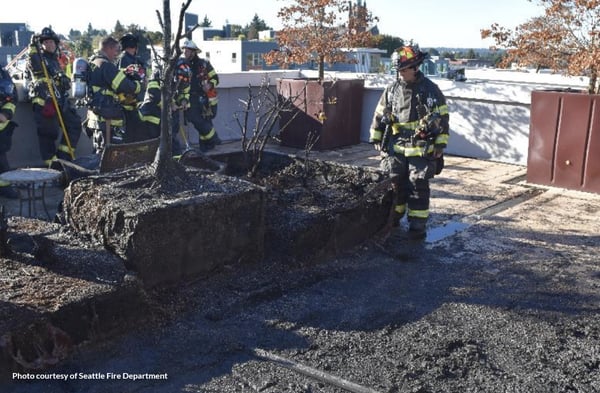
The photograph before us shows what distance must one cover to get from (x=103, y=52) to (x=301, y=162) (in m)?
3.20

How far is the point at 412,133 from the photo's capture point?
6.23 m

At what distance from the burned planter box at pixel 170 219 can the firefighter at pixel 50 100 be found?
3.54 metres

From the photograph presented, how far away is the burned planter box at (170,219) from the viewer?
14.2ft

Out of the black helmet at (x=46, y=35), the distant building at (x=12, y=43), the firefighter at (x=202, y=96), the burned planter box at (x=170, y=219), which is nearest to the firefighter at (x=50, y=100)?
the black helmet at (x=46, y=35)

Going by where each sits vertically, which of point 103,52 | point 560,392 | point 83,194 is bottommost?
point 560,392

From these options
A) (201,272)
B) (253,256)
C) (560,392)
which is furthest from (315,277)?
(560,392)

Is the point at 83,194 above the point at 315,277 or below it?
above

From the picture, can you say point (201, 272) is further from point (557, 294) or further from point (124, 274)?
point (557, 294)

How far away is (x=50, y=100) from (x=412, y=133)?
15.9 ft

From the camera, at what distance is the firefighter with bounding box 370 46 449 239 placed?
Result: 20.0ft

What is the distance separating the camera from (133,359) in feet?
12.3

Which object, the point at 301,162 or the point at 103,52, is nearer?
the point at 301,162

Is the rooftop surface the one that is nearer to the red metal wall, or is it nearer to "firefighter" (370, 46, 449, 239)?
"firefighter" (370, 46, 449, 239)

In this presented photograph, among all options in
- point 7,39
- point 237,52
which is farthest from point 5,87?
point 237,52
